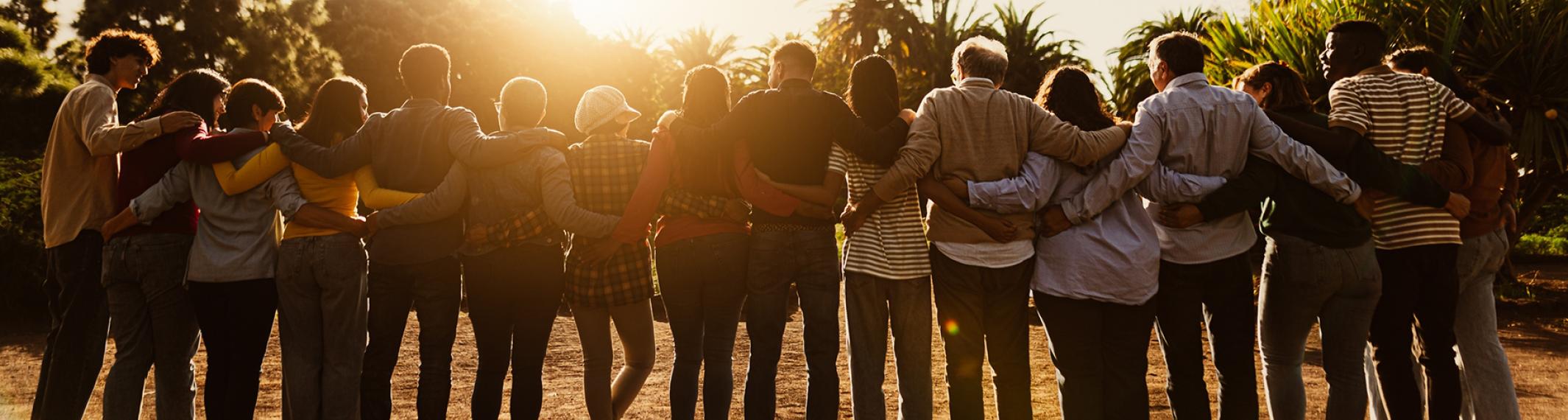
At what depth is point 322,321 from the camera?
3.63m

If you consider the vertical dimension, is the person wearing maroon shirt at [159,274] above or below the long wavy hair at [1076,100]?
below

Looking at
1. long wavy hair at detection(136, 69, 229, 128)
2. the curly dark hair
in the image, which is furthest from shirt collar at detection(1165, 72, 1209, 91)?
the curly dark hair

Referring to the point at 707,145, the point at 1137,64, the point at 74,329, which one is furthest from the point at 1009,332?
the point at 1137,64

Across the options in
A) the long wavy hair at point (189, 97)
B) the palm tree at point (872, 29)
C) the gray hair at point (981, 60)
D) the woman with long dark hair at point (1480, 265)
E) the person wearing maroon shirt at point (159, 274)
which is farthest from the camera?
the palm tree at point (872, 29)

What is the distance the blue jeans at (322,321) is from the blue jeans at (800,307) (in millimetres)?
1520

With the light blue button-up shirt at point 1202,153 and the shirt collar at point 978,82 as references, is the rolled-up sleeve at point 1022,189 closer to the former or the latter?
the light blue button-up shirt at point 1202,153

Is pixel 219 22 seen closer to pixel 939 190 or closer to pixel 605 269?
pixel 605 269

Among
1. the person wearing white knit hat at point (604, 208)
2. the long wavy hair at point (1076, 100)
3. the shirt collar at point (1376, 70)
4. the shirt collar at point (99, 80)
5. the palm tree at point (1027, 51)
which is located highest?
the palm tree at point (1027, 51)

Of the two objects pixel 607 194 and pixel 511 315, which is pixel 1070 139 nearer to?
pixel 607 194

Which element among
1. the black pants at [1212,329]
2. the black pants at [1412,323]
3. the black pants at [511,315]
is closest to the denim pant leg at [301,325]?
the black pants at [511,315]

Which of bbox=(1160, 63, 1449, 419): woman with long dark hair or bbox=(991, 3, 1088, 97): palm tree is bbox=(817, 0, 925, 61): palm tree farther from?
bbox=(1160, 63, 1449, 419): woman with long dark hair

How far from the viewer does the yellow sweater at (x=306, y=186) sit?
359cm

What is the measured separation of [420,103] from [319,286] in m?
0.79

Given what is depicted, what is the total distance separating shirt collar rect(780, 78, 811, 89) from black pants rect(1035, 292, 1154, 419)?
1.21 metres
